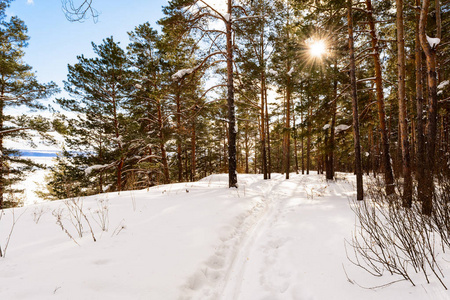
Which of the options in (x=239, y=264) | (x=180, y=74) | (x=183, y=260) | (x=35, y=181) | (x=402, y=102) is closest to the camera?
(x=183, y=260)

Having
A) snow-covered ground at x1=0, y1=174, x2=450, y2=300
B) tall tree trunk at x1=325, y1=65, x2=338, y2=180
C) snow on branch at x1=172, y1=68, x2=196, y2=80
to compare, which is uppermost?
snow on branch at x1=172, y1=68, x2=196, y2=80

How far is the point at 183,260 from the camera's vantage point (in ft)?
8.63

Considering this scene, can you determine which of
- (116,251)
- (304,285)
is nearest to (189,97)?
(116,251)

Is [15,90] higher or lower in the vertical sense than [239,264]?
higher

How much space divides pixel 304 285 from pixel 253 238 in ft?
5.09

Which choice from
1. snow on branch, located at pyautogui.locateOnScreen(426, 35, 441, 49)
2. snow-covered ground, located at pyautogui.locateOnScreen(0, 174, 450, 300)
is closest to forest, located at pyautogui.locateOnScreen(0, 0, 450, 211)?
snow on branch, located at pyautogui.locateOnScreen(426, 35, 441, 49)

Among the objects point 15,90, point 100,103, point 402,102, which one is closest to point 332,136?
point 402,102

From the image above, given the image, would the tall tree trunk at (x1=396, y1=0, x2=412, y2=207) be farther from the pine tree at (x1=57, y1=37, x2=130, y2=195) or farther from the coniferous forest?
the pine tree at (x1=57, y1=37, x2=130, y2=195)

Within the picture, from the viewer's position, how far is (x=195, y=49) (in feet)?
27.5

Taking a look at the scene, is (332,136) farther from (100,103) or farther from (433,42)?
(100,103)

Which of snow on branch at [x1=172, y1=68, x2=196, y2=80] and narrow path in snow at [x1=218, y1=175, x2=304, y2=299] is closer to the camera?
narrow path in snow at [x1=218, y1=175, x2=304, y2=299]

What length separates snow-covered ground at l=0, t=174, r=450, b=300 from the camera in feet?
6.39

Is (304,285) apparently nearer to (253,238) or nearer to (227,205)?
(253,238)

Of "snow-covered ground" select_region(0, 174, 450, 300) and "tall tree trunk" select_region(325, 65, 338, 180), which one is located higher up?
"tall tree trunk" select_region(325, 65, 338, 180)
